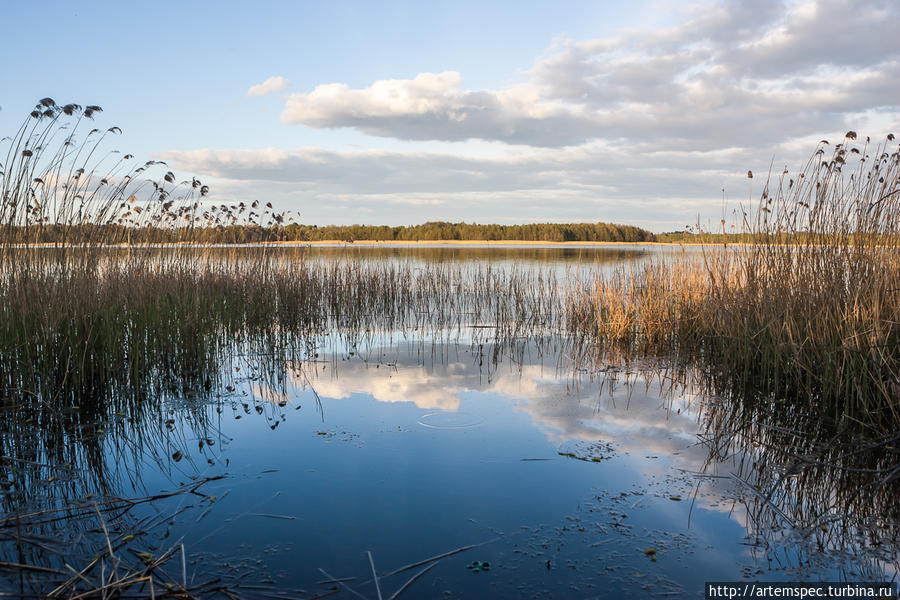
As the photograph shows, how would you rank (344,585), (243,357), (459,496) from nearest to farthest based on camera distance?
1. (344,585)
2. (459,496)
3. (243,357)

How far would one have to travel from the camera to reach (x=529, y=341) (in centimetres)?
Answer: 941

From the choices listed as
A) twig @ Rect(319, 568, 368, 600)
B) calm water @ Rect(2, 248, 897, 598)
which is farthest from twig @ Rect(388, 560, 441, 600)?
twig @ Rect(319, 568, 368, 600)

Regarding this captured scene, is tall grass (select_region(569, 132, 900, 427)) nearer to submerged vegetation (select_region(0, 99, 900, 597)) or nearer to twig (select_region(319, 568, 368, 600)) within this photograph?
submerged vegetation (select_region(0, 99, 900, 597))

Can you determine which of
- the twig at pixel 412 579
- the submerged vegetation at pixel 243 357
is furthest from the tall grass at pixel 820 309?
the twig at pixel 412 579

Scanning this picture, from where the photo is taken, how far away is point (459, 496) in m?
3.53

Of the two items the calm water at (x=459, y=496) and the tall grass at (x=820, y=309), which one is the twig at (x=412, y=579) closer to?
the calm water at (x=459, y=496)

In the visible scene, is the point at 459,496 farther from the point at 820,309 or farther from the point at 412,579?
the point at 820,309

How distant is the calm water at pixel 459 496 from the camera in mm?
2666

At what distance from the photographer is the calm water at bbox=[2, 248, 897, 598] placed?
2666mm

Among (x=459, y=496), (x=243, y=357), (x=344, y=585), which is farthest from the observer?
(x=243, y=357)

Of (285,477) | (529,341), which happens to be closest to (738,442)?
(285,477)

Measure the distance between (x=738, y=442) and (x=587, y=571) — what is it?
2575mm

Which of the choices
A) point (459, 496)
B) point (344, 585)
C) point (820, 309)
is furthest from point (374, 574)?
point (820, 309)

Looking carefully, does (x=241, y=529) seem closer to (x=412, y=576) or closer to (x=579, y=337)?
(x=412, y=576)
